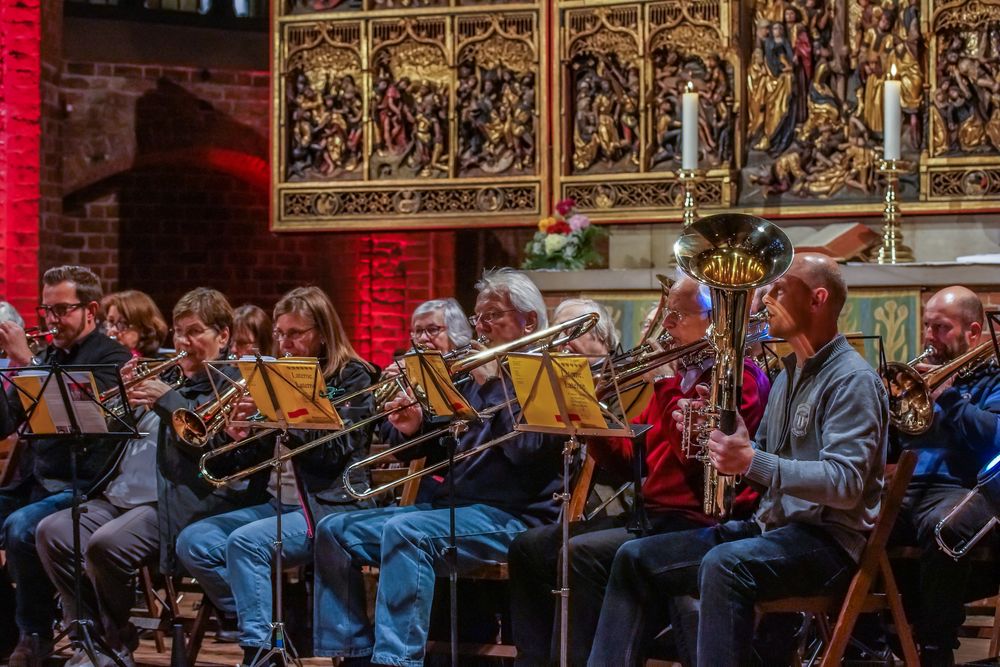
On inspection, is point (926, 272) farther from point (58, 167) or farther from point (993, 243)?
point (58, 167)

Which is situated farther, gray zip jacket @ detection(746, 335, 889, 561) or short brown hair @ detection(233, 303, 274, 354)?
short brown hair @ detection(233, 303, 274, 354)

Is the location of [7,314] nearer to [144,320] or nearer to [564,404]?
[144,320]

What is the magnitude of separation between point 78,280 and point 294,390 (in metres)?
1.91

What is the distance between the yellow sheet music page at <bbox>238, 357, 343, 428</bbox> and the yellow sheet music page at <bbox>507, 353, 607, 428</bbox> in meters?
0.78

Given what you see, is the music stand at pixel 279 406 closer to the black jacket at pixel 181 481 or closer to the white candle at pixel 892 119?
the black jacket at pixel 181 481

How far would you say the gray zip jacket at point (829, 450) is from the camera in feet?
12.5

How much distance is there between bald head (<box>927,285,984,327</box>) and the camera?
5.33 metres

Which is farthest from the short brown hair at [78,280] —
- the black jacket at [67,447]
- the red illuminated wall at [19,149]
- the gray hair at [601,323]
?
the red illuminated wall at [19,149]

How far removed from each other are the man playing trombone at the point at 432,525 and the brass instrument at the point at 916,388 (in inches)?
46.9

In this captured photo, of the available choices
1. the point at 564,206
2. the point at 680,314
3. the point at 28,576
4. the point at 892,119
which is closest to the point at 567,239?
the point at 564,206

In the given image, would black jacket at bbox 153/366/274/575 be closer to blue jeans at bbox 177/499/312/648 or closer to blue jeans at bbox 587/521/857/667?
blue jeans at bbox 177/499/312/648

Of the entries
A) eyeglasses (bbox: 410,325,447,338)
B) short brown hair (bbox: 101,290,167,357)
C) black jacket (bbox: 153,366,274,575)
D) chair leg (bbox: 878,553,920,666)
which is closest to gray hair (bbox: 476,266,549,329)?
eyeglasses (bbox: 410,325,447,338)

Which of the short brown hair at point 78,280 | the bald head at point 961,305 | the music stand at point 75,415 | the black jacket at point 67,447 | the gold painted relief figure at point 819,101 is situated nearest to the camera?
the music stand at point 75,415

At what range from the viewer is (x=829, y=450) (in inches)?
152
